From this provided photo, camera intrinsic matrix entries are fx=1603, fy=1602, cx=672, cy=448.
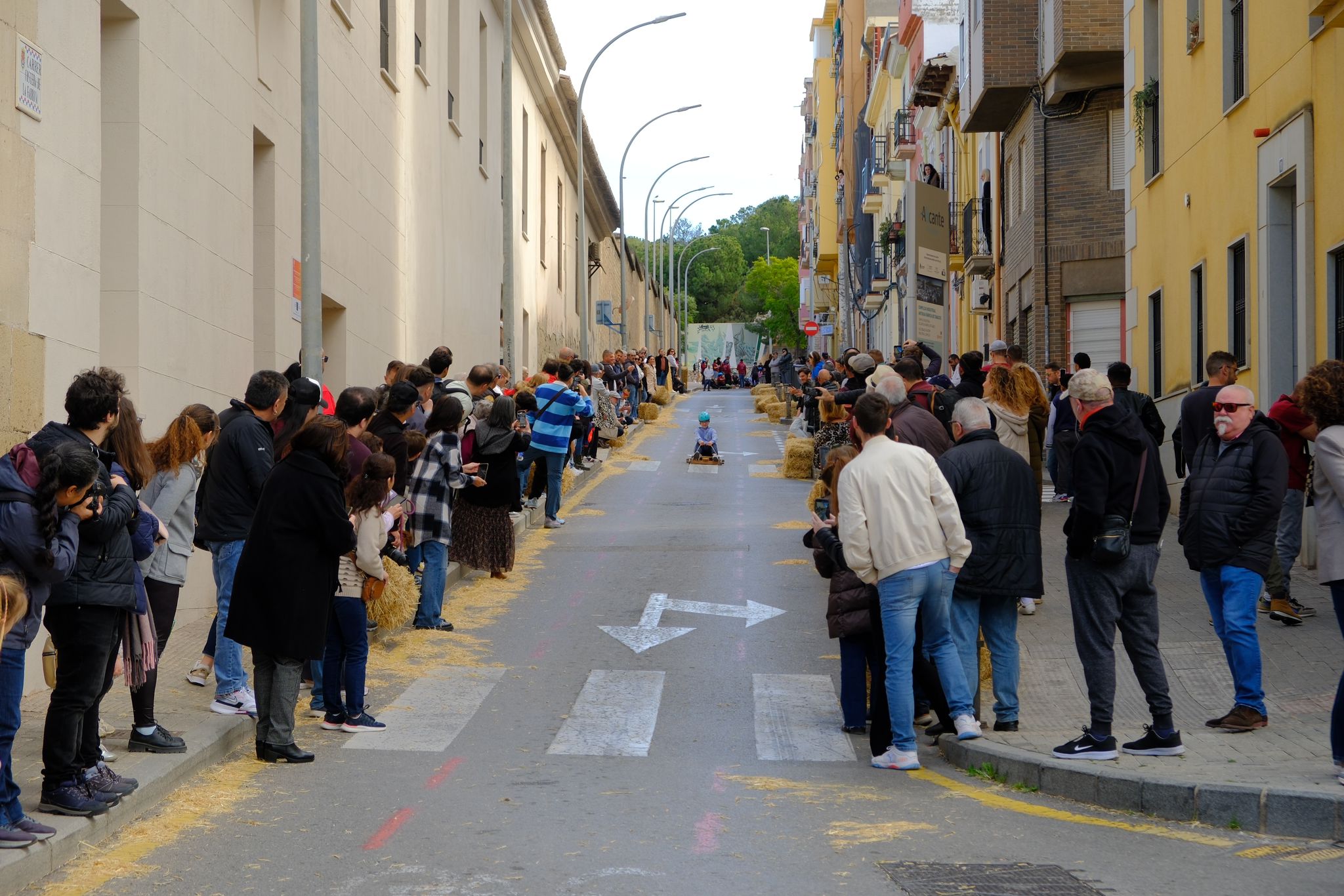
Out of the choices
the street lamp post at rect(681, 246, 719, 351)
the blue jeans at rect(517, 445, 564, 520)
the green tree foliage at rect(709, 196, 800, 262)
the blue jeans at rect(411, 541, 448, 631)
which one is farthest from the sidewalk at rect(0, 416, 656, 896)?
the green tree foliage at rect(709, 196, 800, 262)

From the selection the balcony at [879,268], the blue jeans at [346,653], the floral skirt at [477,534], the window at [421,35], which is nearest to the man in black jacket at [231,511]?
the blue jeans at [346,653]

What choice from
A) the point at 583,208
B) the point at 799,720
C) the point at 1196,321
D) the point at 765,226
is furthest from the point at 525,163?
the point at 765,226

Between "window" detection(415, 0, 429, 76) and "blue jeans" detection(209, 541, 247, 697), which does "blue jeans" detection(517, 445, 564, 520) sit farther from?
A: "window" detection(415, 0, 429, 76)

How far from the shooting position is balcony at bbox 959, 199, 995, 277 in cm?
3328

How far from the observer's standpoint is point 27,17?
9.92 metres

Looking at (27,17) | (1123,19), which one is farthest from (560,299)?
(27,17)

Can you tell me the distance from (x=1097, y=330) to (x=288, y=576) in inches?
815

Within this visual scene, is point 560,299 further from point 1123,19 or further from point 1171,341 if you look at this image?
point 1171,341

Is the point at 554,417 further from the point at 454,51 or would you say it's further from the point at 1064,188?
the point at 454,51

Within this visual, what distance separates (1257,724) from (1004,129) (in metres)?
22.9

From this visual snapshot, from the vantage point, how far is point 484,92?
3388cm

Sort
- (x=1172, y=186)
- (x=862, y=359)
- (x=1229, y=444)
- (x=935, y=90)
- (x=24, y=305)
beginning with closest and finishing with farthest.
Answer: (x=1229, y=444)
(x=24, y=305)
(x=862, y=359)
(x=1172, y=186)
(x=935, y=90)

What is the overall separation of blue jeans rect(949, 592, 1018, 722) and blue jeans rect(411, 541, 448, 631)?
4644mm

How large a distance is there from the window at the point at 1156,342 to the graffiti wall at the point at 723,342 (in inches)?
4296
